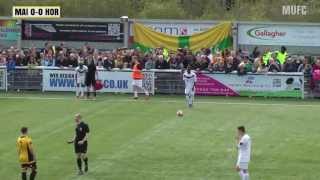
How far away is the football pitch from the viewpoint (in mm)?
23344

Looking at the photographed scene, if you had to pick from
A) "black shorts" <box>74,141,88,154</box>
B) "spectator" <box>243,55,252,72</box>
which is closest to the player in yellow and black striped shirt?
"black shorts" <box>74,141,88,154</box>

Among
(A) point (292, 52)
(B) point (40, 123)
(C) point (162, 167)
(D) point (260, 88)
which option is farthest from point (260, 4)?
(C) point (162, 167)

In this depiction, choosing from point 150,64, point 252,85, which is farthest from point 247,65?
point 150,64

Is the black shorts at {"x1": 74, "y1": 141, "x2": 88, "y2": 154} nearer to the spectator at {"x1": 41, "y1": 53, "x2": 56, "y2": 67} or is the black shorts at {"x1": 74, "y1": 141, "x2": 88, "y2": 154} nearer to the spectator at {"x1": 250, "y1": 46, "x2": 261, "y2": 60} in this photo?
the spectator at {"x1": 41, "y1": 53, "x2": 56, "y2": 67}

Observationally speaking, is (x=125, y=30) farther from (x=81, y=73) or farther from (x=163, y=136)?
(x=163, y=136)

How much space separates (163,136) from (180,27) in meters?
17.6

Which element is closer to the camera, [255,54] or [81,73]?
[81,73]

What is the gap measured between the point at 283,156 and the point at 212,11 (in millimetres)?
52122

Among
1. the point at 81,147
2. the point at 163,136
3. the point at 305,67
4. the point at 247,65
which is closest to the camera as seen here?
the point at 81,147

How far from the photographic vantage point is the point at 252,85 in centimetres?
3975

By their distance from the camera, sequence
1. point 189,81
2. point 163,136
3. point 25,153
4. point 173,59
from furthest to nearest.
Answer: point 173,59, point 189,81, point 163,136, point 25,153

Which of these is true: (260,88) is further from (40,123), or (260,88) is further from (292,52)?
(40,123)

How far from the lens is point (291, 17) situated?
68562 millimetres

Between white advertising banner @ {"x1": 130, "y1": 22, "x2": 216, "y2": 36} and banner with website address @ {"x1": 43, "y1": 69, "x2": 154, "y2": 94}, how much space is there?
581 centimetres
